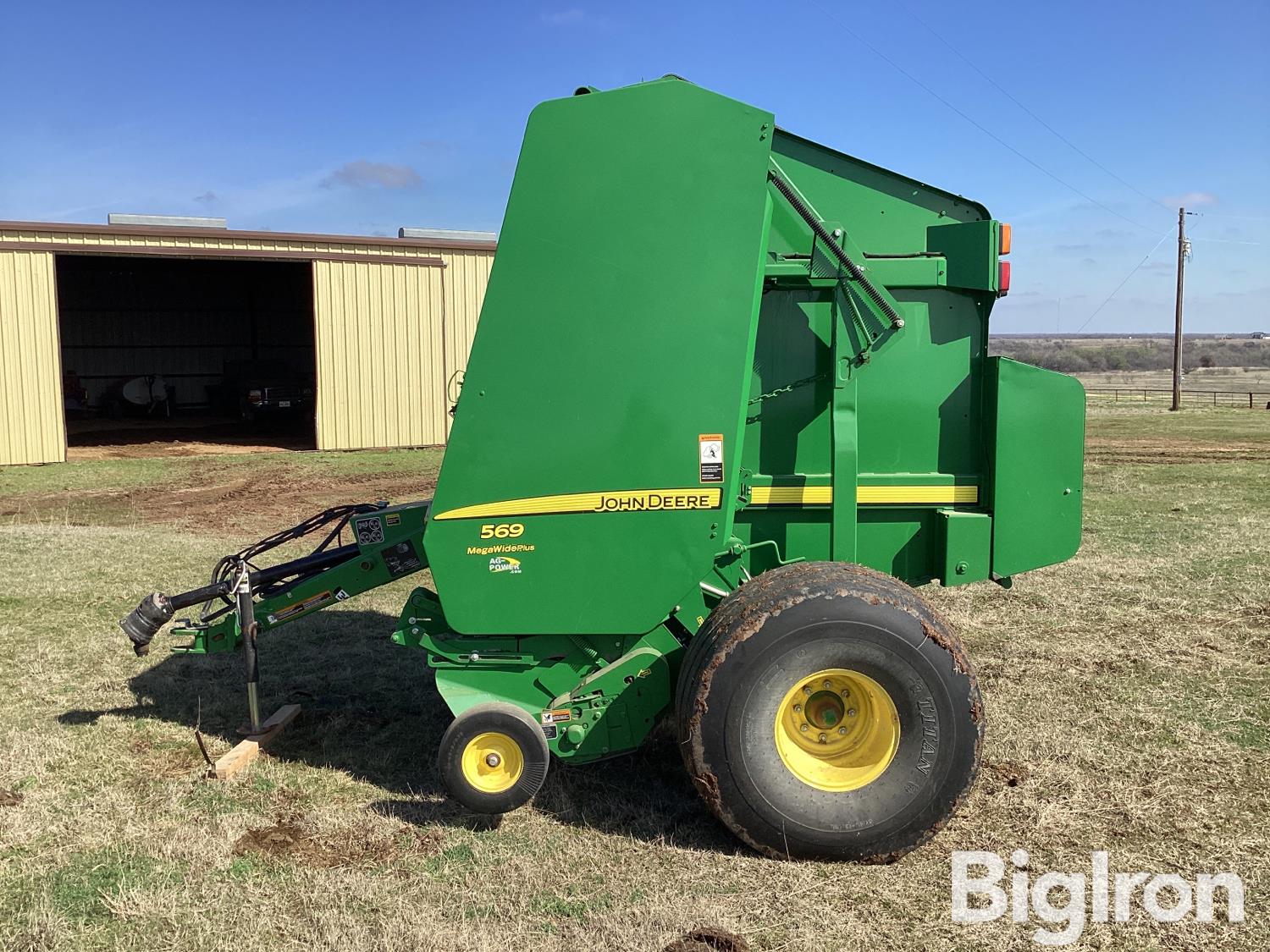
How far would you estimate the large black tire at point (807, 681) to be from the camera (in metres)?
3.59

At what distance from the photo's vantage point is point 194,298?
28125 millimetres

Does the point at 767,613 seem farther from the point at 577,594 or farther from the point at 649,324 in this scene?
the point at 649,324

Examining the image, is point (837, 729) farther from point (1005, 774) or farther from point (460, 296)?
point (460, 296)

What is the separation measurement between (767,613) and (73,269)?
27.9m

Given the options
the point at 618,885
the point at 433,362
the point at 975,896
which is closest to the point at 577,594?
the point at 618,885

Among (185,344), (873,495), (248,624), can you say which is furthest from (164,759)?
(185,344)

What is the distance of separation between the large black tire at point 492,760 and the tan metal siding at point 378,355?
637 inches

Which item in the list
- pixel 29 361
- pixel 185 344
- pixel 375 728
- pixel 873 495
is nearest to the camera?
pixel 873 495

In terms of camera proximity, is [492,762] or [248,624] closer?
[492,762]

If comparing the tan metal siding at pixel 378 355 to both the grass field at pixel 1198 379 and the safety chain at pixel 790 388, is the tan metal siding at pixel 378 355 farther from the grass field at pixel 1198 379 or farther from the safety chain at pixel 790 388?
the grass field at pixel 1198 379

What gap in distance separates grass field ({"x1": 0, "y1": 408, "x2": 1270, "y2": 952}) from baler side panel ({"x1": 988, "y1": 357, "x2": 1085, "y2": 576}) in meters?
1.06

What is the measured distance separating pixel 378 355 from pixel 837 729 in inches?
671

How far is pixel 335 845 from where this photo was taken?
3822 millimetres

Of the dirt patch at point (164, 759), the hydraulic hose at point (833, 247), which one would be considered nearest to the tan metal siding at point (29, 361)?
the dirt patch at point (164, 759)
